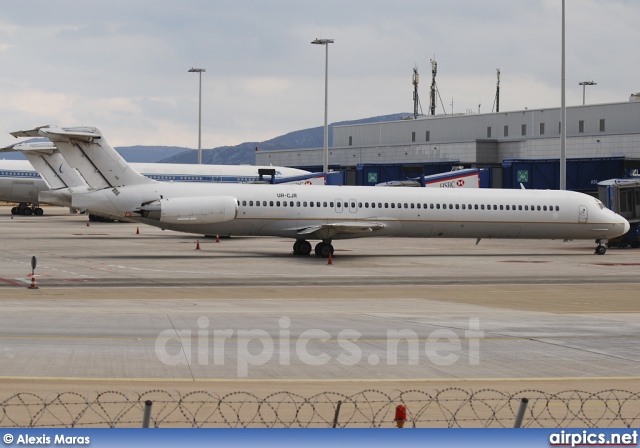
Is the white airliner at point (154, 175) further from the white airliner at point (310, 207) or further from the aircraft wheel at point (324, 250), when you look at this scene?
the aircraft wheel at point (324, 250)

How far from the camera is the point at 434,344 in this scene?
66.8 feet

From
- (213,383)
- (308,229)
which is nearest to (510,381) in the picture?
(213,383)

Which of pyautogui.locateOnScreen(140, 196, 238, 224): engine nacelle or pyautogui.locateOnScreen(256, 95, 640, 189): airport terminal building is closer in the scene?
pyautogui.locateOnScreen(140, 196, 238, 224): engine nacelle

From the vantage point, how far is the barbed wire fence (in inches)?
508

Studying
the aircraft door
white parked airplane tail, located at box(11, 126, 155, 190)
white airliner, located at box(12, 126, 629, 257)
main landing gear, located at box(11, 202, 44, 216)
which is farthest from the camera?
main landing gear, located at box(11, 202, 44, 216)

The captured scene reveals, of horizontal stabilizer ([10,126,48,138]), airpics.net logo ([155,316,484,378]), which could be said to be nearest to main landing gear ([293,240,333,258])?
horizontal stabilizer ([10,126,48,138])

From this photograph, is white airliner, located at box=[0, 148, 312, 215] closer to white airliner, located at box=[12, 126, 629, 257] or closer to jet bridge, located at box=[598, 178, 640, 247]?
jet bridge, located at box=[598, 178, 640, 247]

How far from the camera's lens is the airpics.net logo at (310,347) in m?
18.1

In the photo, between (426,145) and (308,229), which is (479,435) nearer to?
(308,229)

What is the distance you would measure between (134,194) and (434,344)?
27117mm

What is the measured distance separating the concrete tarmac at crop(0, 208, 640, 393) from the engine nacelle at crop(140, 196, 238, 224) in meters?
1.94

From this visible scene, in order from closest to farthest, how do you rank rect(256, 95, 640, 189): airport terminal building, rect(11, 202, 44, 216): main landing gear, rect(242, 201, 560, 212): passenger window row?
rect(242, 201, 560, 212): passenger window row < rect(256, 95, 640, 189): airport terminal building < rect(11, 202, 44, 216): main landing gear

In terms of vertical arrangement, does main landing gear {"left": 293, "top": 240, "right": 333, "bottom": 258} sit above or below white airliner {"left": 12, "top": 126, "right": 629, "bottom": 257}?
below

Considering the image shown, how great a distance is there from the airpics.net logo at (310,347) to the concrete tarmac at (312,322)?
0.16 ft
